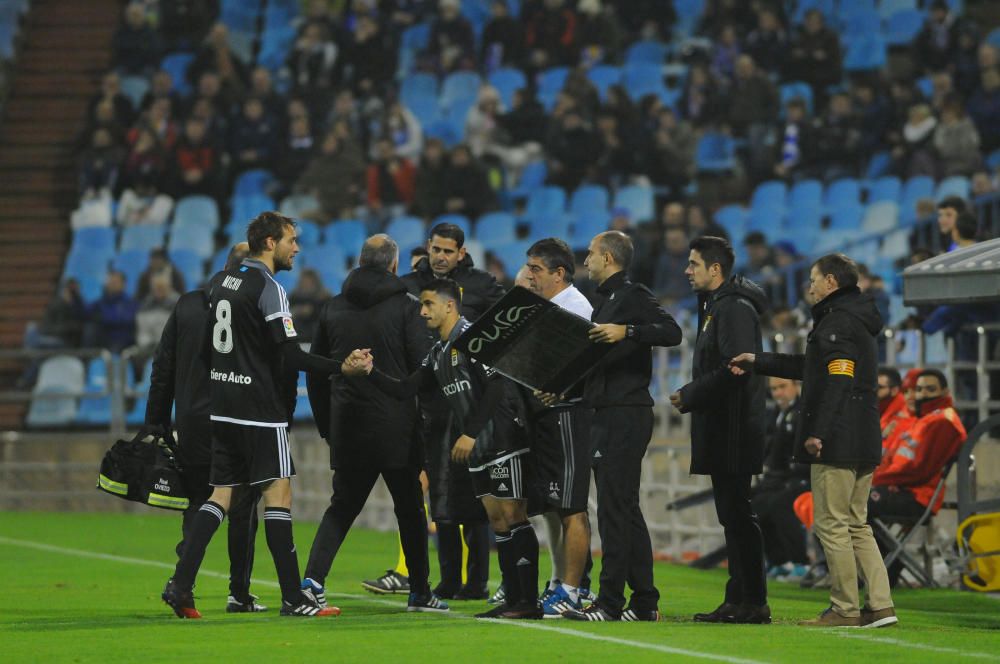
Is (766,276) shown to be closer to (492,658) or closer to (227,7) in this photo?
(492,658)

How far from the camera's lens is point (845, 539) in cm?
890

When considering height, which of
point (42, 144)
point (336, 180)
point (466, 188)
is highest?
point (42, 144)

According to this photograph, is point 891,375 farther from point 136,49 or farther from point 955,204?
point 136,49

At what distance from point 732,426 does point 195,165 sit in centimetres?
1631

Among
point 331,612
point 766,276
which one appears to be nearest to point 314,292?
point 766,276

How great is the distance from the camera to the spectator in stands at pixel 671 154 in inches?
862

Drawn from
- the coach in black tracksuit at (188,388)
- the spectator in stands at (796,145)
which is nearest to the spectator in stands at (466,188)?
the spectator in stands at (796,145)

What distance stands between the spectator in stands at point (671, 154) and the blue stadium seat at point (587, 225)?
0.93 m

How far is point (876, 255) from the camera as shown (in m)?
18.4

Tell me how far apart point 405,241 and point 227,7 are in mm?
7382

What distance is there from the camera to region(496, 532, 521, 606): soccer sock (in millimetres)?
8891

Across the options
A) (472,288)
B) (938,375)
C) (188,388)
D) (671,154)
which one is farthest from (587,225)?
(188,388)

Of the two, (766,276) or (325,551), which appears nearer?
(325,551)

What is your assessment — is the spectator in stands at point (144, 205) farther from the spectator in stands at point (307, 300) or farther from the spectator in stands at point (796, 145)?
the spectator in stands at point (796, 145)
